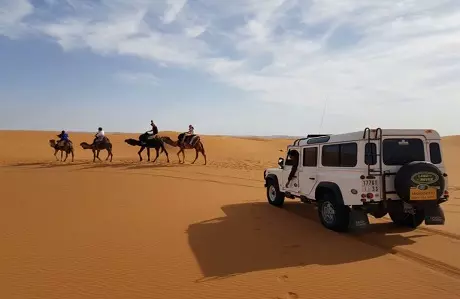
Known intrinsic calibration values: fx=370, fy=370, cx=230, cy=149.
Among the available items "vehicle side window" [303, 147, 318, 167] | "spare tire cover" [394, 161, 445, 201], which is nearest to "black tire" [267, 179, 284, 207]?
"vehicle side window" [303, 147, 318, 167]

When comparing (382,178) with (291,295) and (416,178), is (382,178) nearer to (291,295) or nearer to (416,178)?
(416,178)

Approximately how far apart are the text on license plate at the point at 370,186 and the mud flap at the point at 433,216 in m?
1.21

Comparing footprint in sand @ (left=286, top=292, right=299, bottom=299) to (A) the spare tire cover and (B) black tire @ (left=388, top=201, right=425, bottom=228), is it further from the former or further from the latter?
(B) black tire @ (left=388, top=201, right=425, bottom=228)

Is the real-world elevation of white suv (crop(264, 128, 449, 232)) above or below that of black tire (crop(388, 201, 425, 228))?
above

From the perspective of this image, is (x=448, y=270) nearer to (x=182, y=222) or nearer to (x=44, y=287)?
(x=182, y=222)

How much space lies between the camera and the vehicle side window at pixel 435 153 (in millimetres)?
8289

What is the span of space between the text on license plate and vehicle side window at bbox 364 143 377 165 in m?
0.39

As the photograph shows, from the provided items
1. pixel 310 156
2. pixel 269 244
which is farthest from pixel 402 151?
pixel 269 244

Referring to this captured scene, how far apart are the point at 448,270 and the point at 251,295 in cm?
351

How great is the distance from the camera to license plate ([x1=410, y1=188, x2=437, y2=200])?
24.7 ft

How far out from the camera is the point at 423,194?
298 inches

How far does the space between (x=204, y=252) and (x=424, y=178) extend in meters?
4.72

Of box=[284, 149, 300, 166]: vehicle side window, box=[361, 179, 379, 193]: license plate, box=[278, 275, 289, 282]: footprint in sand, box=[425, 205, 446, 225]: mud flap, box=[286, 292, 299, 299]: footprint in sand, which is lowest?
box=[286, 292, 299, 299]: footprint in sand

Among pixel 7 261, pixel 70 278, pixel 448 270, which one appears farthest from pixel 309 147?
pixel 7 261
